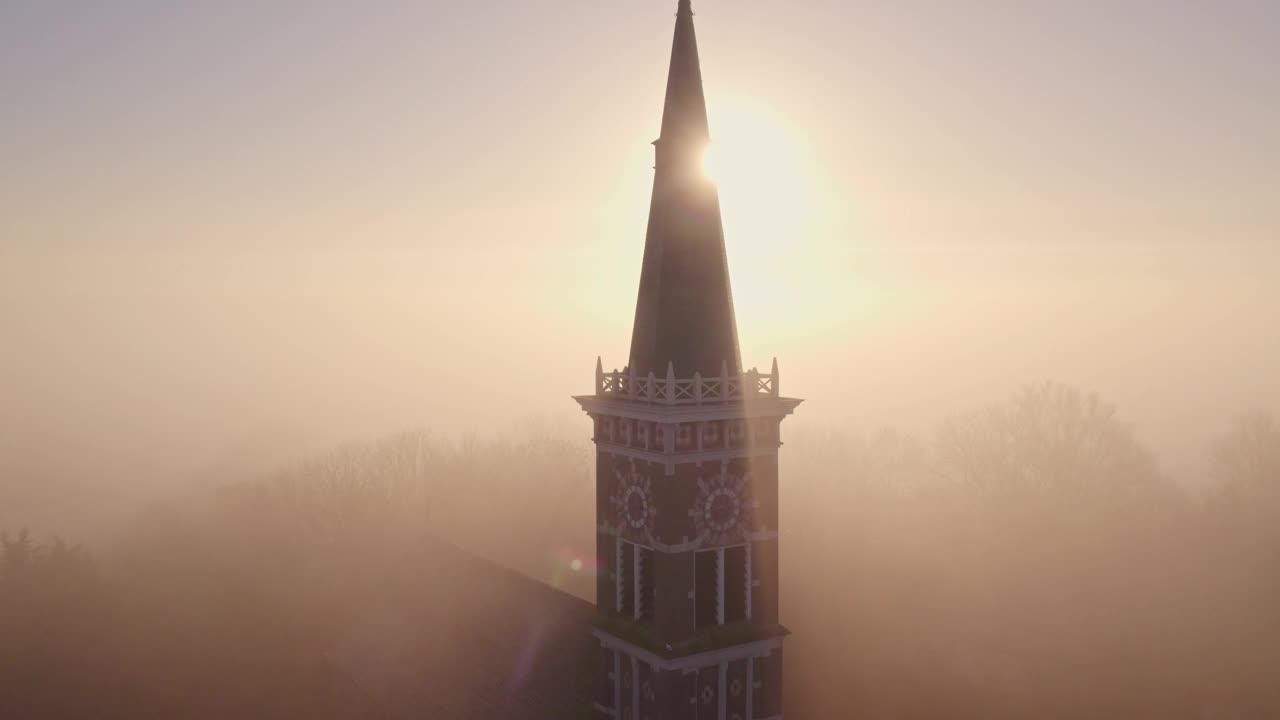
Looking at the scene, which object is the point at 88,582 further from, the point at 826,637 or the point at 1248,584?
the point at 1248,584

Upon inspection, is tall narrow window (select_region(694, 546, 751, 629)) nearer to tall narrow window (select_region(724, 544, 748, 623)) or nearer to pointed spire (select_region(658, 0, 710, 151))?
tall narrow window (select_region(724, 544, 748, 623))

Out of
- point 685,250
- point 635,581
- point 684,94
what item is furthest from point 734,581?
point 684,94

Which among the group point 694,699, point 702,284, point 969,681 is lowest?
point 969,681

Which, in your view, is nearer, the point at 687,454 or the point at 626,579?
the point at 687,454

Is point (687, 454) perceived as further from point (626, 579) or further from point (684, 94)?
point (684, 94)

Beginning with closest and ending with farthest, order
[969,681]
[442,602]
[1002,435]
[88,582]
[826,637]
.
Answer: [442,602]
[969,681]
[826,637]
[88,582]
[1002,435]

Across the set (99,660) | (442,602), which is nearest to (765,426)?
(442,602)

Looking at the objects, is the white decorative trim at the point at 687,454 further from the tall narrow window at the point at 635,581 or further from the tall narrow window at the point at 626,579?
the tall narrow window at the point at 626,579
